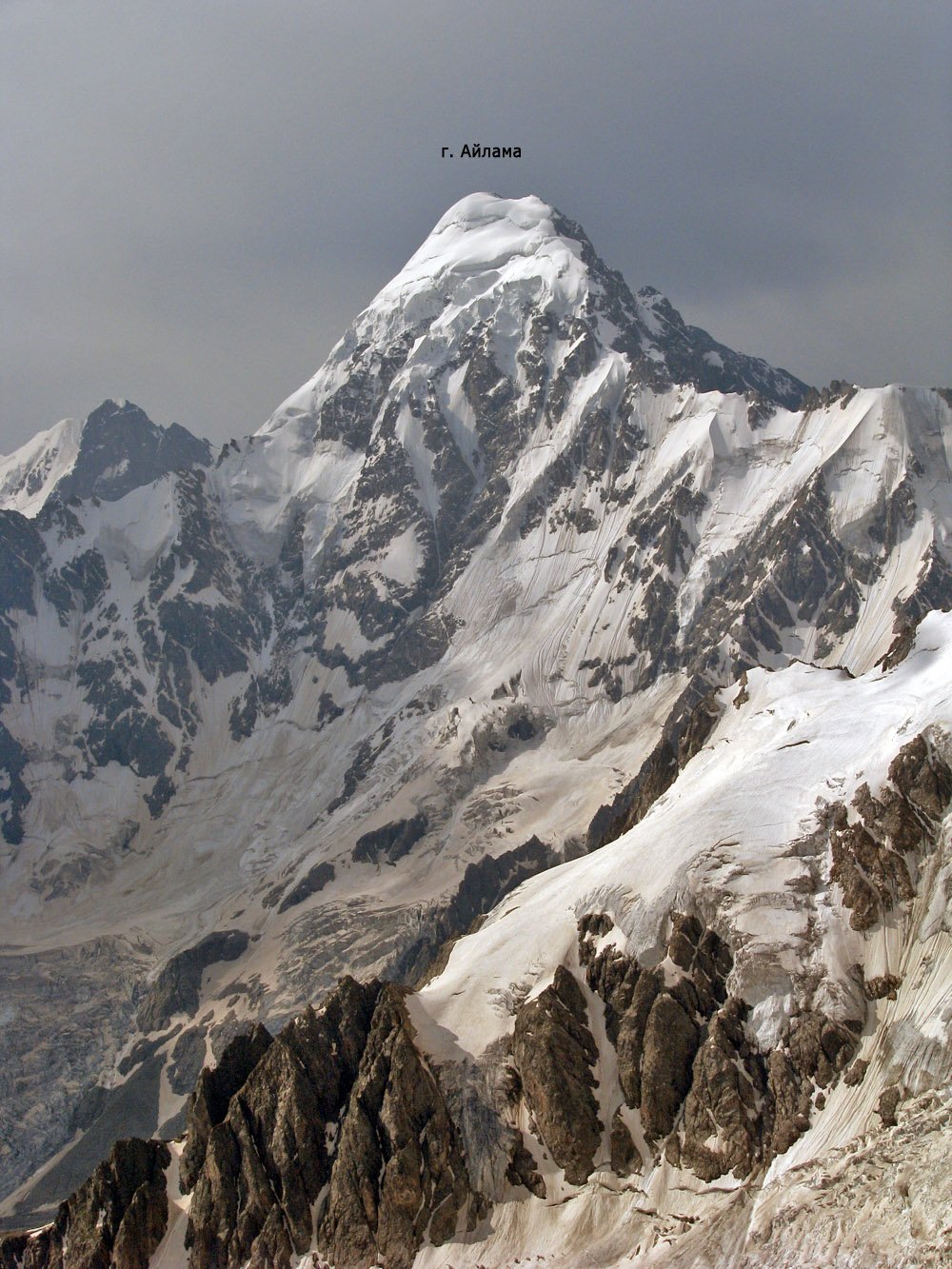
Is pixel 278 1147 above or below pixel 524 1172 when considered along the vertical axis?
above

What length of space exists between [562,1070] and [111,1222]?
41901mm

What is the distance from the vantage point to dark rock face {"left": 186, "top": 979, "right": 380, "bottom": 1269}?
11394 cm

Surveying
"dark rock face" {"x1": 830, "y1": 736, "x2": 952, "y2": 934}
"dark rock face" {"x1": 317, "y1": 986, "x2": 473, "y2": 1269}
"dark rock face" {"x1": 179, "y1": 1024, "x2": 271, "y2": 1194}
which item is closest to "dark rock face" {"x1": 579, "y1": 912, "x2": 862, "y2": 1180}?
"dark rock face" {"x1": 830, "y1": 736, "x2": 952, "y2": 934}

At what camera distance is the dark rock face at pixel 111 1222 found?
116 meters

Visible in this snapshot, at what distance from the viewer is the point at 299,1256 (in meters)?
112

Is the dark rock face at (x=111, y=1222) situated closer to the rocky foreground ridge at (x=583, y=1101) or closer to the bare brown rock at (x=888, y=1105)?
the rocky foreground ridge at (x=583, y=1101)

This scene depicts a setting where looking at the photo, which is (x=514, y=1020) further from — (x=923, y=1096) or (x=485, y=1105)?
(x=923, y=1096)

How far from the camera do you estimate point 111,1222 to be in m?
119

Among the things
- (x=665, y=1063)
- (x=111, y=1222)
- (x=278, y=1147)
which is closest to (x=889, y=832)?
(x=665, y=1063)

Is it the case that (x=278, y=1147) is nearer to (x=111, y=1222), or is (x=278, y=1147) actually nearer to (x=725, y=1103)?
(x=111, y=1222)

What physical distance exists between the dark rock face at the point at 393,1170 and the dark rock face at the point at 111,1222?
16467 mm

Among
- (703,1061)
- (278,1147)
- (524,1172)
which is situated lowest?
(524,1172)

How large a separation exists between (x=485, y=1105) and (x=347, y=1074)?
14.6 metres

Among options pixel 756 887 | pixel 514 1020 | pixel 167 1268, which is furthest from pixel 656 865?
pixel 167 1268
